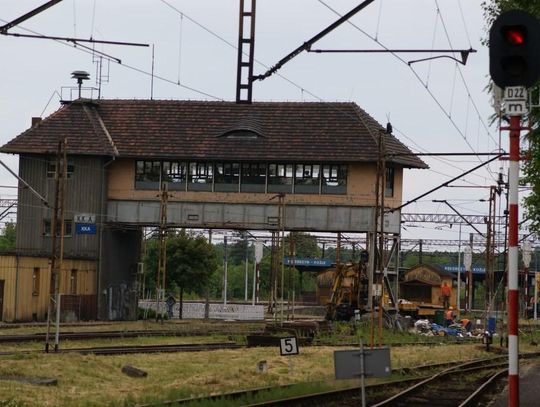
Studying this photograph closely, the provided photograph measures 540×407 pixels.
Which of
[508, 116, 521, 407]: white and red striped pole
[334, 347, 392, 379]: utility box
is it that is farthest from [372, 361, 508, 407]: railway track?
[508, 116, 521, 407]: white and red striped pole

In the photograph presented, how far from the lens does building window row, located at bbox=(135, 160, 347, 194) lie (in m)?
64.8

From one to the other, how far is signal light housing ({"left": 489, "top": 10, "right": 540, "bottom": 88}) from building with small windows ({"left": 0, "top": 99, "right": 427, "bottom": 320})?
167 feet

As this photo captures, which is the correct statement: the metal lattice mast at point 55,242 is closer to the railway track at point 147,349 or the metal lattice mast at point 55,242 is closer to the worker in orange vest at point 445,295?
the railway track at point 147,349

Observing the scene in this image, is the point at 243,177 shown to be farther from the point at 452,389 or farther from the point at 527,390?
the point at 527,390

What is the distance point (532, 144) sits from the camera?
2631 centimetres

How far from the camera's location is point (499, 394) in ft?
87.4

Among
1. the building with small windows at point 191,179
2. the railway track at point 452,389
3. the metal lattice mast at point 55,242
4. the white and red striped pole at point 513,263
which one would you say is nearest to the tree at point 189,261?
the building with small windows at point 191,179


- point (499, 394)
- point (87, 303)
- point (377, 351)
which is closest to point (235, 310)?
point (87, 303)

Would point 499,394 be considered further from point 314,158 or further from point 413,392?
point 314,158

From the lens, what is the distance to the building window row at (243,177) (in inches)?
2549

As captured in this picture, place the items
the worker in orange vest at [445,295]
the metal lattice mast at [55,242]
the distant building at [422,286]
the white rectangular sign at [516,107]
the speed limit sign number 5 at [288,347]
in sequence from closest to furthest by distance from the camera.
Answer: the white rectangular sign at [516,107] < the speed limit sign number 5 at [288,347] < the metal lattice mast at [55,242] < the worker in orange vest at [445,295] < the distant building at [422,286]

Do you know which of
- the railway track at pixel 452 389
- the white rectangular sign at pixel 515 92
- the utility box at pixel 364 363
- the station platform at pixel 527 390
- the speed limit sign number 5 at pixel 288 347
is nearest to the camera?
the white rectangular sign at pixel 515 92

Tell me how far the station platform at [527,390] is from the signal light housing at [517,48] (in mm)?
12742

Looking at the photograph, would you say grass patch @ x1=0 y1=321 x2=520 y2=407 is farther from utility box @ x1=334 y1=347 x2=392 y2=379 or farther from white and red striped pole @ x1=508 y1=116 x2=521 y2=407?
white and red striped pole @ x1=508 y1=116 x2=521 y2=407
